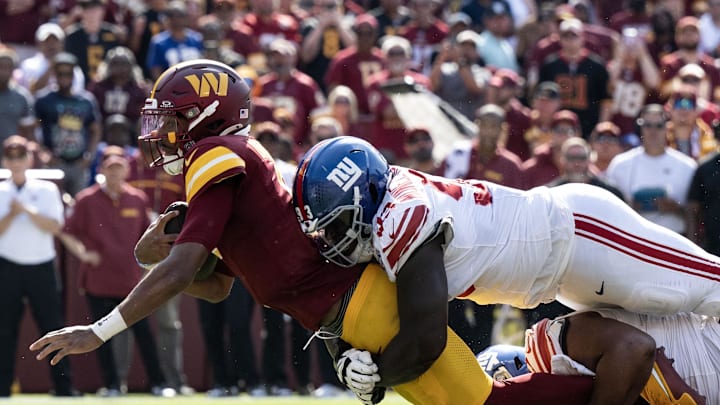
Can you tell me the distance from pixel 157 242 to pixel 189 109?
1.99 ft

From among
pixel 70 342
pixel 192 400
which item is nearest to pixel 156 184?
pixel 192 400

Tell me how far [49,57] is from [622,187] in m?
5.50

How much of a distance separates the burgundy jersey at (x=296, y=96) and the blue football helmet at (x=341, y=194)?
6.95m

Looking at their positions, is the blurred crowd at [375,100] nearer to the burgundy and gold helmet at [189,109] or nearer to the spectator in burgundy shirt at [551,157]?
the spectator in burgundy shirt at [551,157]

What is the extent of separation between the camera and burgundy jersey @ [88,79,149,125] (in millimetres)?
12188

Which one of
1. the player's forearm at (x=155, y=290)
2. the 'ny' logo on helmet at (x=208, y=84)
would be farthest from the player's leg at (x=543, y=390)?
the 'ny' logo on helmet at (x=208, y=84)

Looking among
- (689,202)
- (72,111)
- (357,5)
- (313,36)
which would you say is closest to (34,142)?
(72,111)

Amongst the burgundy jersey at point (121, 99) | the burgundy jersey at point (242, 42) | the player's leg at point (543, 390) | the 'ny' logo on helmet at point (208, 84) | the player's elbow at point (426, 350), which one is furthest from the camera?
the burgundy jersey at point (242, 42)

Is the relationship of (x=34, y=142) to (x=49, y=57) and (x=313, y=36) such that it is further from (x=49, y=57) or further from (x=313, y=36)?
(x=313, y=36)

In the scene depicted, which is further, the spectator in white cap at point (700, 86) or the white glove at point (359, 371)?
the spectator in white cap at point (700, 86)

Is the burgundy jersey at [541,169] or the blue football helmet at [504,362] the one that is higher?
the blue football helmet at [504,362]

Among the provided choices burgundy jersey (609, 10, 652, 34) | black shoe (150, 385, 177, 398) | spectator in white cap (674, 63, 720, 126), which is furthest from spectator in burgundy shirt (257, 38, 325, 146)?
burgundy jersey (609, 10, 652, 34)

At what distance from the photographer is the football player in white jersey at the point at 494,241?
5.11 meters

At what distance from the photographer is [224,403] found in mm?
9734
